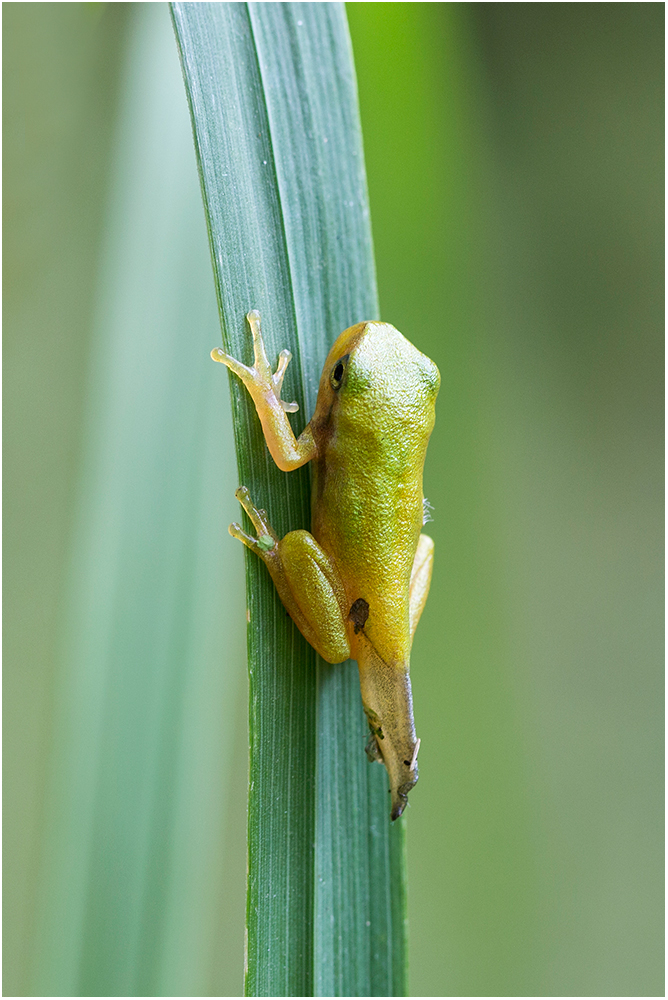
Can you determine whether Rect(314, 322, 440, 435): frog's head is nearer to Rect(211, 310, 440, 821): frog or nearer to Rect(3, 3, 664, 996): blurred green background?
Rect(211, 310, 440, 821): frog

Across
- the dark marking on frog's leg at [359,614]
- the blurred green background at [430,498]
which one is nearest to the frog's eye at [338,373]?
the blurred green background at [430,498]

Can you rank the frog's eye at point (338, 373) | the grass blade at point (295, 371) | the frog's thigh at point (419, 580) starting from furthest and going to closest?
the frog's thigh at point (419, 580)
the frog's eye at point (338, 373)
the grass blade at point (295, 371)

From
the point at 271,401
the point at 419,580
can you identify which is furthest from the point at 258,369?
the point at 419,580

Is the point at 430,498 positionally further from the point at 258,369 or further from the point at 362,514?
the point at 258,369

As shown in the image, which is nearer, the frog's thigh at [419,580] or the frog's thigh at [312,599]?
the frog's thigh at [312,599]

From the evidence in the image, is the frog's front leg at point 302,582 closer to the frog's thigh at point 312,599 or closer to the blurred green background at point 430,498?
the frog's thigh at point 312,599

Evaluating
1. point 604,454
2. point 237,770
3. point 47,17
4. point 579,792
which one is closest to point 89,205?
point 47,17

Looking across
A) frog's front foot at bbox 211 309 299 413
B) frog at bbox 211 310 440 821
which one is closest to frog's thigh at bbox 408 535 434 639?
frog at bbox 211 310 440 821
